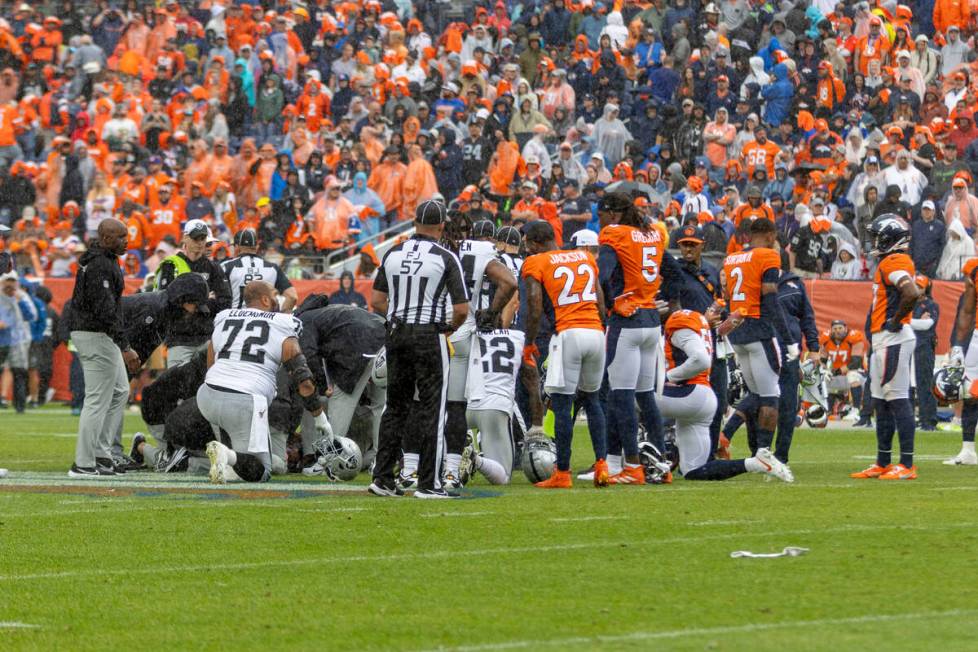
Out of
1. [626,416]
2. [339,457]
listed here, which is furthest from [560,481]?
[339,457]

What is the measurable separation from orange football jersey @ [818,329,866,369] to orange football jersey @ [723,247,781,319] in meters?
10.6

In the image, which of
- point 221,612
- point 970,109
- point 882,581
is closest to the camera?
point 221,612

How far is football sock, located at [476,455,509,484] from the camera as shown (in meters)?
12.6

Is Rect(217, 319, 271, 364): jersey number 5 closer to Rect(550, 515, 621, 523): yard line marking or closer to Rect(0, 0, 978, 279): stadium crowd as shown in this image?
Rect(550, 515, 621, 523): yard line marking

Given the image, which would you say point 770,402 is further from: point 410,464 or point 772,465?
point 410,464

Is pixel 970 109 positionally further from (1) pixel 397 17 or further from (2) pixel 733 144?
(1) pixel 397 17

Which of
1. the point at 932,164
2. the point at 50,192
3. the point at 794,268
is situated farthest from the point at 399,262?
the point at 50,192

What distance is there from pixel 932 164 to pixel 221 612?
64.2 feet

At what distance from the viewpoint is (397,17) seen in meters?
33.8

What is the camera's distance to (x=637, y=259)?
12.4 metres

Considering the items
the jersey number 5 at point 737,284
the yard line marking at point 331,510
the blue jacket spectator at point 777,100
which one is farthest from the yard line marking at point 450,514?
the blue jacket spectator at point 777,100

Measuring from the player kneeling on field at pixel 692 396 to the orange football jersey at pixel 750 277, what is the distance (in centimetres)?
28

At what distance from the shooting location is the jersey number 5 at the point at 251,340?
12.7m

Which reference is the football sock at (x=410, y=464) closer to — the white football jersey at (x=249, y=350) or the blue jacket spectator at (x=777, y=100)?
the white football jersey at (x=249, y=350)
